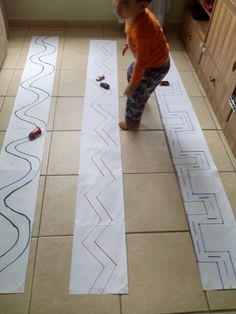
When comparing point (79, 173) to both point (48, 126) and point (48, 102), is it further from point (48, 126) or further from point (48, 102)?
point (48, 102)

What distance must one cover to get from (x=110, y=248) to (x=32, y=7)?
2.03m

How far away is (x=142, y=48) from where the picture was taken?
1.14m

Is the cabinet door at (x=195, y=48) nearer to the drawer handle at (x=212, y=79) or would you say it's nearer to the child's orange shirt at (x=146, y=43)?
the drawer handle at (x=212, y=79)

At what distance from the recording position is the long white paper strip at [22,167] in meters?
1.05

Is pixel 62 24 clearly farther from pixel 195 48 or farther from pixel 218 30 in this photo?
pixel 218 30

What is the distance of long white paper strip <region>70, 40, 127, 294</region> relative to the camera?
102 cm

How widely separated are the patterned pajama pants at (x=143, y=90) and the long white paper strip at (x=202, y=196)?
21cm

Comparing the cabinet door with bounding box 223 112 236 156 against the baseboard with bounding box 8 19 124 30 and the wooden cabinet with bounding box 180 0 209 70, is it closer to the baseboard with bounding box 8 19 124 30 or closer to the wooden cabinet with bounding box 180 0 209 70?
the wooden cabinet with bounding box 180 0 209 70

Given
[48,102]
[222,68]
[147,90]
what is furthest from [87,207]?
[222,68]

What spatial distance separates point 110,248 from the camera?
1.09m

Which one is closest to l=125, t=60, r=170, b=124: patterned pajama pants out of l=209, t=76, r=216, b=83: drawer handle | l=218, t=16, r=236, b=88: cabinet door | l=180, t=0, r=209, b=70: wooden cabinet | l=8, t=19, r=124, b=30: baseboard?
l=218, t=16, r=236, b=88: cabinet door

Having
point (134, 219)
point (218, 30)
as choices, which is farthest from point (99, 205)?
point (218, 30)

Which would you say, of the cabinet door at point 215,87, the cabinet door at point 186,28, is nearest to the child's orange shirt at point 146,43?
the cabinet door at point 215,87

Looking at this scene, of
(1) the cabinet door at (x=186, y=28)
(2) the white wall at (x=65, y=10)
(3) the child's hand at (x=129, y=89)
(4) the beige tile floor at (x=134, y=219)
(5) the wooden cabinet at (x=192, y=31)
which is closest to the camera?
(4) the beige tile floor at (x=134, y=219)
